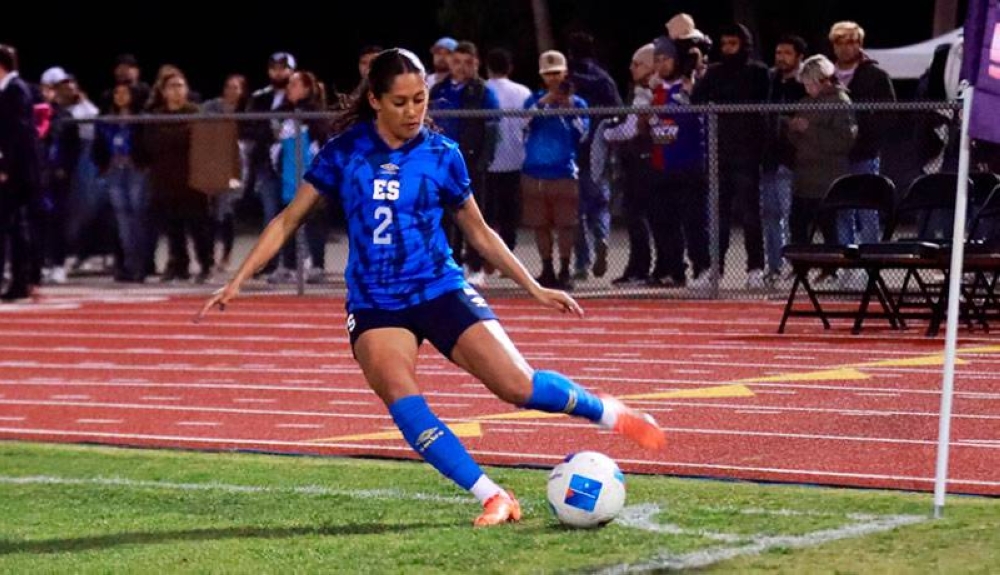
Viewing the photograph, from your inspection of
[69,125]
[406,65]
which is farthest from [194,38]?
[406,65]

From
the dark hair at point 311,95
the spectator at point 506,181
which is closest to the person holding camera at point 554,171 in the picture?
the spectator at point 506,181

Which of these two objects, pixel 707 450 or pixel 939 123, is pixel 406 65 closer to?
pixel 707 450

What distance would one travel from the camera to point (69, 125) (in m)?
22.2

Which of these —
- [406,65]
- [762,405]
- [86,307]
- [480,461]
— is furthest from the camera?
[86,307]

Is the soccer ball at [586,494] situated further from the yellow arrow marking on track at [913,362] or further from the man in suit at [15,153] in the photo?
the man in suit at [15,153]

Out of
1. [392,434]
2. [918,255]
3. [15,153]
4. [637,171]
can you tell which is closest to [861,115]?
[637,171]

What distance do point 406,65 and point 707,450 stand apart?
2.88m

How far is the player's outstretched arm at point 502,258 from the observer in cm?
829

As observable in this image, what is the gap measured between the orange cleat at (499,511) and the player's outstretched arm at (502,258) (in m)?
0.73

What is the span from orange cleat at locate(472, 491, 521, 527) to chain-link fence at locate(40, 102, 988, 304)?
29.8 ft

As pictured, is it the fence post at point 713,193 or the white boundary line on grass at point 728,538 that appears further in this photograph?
the fence post at point 713,193

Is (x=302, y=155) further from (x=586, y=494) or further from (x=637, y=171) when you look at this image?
(x=586, y=494)

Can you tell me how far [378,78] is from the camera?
323 inches

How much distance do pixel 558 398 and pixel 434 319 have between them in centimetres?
54
